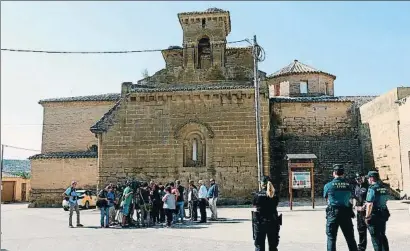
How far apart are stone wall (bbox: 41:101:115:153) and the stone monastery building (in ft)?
21.2

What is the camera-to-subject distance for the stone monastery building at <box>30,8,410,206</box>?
23.1 metres

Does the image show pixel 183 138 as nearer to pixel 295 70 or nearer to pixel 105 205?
pixel 105 205

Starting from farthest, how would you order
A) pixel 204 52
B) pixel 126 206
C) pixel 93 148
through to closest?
pixel 93 148
pixel 204 52
pixel 126 206

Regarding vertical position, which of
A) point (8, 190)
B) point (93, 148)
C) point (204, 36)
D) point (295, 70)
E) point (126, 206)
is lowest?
point (8, 190)

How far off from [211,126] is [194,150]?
1670mm

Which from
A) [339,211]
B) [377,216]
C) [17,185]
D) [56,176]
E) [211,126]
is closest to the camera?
[339,211]

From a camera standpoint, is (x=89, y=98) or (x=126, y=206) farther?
(x=89, y=98)

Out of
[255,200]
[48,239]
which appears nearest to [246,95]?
[48,239]

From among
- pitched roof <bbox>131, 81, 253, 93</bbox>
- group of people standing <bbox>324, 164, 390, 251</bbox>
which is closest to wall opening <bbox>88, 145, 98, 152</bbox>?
pitched roof <bbox>131, 81, 253, 93</bbox>

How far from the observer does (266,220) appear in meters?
7.46

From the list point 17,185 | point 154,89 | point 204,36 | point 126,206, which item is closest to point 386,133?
point 204,36

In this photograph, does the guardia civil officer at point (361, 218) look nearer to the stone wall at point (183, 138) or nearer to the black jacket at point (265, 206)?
the black jacket at point (265, 206)

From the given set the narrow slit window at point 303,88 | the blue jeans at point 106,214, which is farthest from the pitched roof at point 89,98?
the blue jeans at point 106,214

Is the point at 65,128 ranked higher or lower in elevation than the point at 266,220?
higher
